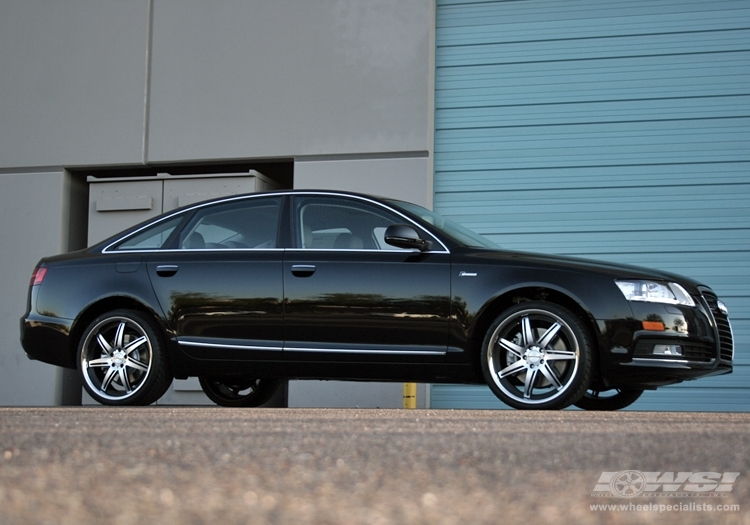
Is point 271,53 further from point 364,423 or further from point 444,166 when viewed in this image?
point 364,423

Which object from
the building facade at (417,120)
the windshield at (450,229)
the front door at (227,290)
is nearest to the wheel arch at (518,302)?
the windshield at (450,229)

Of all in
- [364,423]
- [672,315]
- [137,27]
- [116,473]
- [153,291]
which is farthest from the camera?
[137,27]

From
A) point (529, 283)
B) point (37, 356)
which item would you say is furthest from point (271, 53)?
point (529, 283)

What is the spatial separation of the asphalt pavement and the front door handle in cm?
309

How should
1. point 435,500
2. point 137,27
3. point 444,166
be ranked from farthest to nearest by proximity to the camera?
point 137,27, point 444,166, point 435,500

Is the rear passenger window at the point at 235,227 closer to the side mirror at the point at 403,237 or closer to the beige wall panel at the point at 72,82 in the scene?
the side mirror at the point at 403,237

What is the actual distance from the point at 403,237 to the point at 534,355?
3.58 feet

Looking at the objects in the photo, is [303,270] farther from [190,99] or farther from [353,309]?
[190,99]

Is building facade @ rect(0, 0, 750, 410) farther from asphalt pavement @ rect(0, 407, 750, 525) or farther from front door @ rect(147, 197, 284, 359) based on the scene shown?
asphalt pavement @ rect(0, 407, 750, 525)

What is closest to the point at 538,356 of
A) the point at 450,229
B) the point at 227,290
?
the point at 450,229

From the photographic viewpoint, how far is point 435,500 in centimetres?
226

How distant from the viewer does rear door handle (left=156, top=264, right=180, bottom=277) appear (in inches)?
291

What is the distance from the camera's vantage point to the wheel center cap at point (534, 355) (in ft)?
21.3

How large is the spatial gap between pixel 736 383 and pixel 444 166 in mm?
3950
